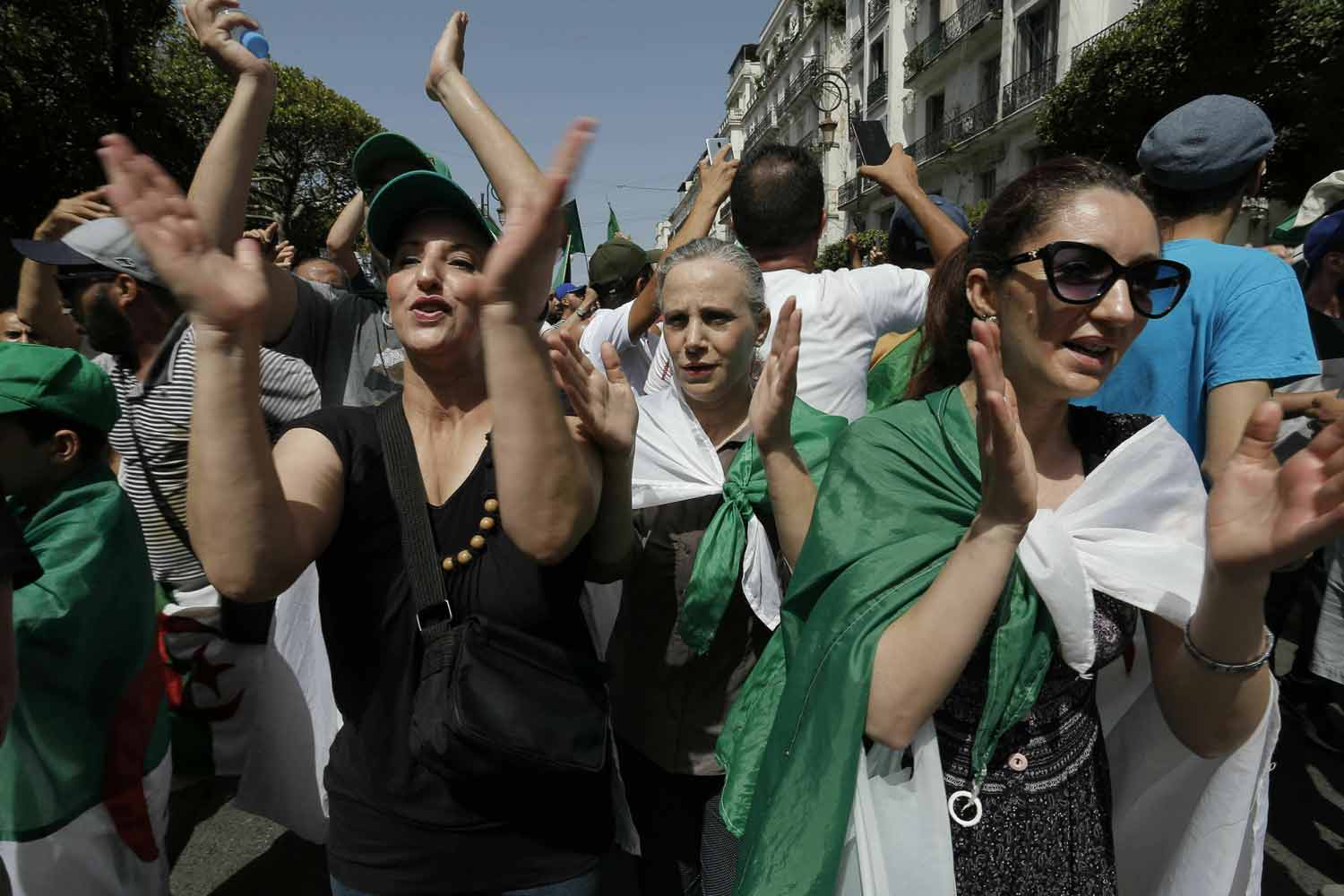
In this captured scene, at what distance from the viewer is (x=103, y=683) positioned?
2.21 meters

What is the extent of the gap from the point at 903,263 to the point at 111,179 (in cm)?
346

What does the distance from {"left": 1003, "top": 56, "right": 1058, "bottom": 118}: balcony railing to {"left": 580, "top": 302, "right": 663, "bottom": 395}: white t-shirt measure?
25.0 metres

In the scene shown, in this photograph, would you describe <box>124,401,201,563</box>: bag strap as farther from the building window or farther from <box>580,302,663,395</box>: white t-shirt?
the building window

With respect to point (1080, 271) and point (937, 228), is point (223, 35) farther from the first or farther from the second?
point (937, 228)

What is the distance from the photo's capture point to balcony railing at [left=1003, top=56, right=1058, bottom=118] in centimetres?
2427

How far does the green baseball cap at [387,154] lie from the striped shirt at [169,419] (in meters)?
0.99

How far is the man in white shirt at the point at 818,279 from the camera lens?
2.80m

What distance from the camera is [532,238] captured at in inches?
47.8

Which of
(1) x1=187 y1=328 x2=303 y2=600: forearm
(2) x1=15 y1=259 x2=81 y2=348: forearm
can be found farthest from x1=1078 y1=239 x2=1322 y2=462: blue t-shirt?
(2) x1=15 y1=259 x2=81 y2=348: forearm

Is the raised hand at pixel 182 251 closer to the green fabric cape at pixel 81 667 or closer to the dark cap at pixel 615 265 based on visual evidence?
the green fabric cape at pixel 81 667

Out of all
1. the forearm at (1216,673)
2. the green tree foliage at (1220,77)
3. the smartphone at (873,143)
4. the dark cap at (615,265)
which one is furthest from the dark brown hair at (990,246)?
the green tree foliage at (1220,77)

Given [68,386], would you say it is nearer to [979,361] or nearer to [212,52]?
[212,52]

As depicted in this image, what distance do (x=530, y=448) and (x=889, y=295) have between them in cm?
200

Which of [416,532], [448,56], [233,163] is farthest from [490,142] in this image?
[416,532]
